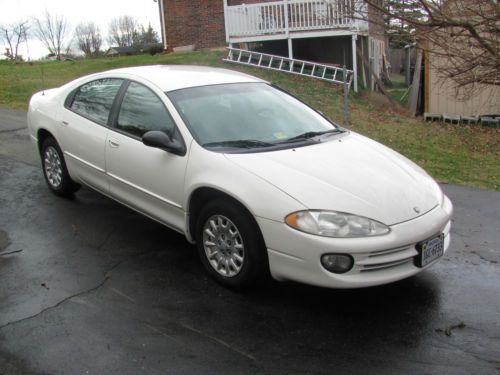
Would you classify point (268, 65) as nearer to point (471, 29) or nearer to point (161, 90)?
point (471, 29)

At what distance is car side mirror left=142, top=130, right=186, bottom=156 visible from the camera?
14.0ft

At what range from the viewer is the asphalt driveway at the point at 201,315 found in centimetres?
322

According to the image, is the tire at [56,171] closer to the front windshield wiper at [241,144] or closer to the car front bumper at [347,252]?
the front windshield wiper at [241,144]

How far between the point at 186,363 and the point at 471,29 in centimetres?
584

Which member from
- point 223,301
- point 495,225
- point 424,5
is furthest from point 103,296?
point 424,5

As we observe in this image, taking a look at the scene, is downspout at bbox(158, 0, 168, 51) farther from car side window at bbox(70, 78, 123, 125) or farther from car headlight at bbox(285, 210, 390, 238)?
car headlight at bbox(285, 210, 390, 238)

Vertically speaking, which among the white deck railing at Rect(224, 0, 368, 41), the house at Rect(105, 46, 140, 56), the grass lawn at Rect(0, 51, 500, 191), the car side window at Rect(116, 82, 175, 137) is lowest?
the grass lawn at Rect(0, 51, 500, 191)

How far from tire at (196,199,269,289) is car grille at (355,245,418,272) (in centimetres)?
69

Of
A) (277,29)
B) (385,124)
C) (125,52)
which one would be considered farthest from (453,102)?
(125,52)

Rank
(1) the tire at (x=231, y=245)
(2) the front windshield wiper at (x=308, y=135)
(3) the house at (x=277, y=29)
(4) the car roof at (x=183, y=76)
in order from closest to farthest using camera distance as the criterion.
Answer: (1) the tire at (x=231, y=245) → (2) the front windshield wiper at (x=308, y=135) → (4) the car roof at (x=183, y=76) → (3) the house at (x=277, y=29)

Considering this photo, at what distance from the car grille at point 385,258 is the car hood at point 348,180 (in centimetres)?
20

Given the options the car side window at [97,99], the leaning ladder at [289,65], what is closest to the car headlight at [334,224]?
the car side window at [97,99]

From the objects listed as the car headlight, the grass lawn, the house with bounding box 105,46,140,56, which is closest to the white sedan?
the car headlight

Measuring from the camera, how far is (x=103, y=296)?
→ 13.1ft
